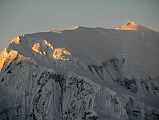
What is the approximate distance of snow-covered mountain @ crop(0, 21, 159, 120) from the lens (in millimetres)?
155125

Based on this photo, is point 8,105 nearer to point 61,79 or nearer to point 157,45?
point 61,79

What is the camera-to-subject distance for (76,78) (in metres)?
157

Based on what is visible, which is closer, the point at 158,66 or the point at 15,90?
the point at 15,90

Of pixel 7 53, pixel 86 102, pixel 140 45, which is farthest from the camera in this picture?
pixel 140 45

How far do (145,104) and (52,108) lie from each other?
77.3ft

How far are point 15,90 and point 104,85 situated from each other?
23335 millimetres

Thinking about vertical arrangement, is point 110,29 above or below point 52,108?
above

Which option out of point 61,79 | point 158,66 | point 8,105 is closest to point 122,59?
point 158,66

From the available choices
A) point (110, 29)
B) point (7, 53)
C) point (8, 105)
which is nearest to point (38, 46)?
point (7, 53)

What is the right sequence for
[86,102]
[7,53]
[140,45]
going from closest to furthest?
[86,102] < [7,53] < [140,45]

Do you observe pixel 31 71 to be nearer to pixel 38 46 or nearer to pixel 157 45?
pixel 38 46

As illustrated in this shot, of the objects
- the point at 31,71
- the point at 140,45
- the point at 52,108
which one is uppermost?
the point at 140,45

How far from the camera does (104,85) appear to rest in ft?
520

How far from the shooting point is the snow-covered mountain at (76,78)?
15512 cm
